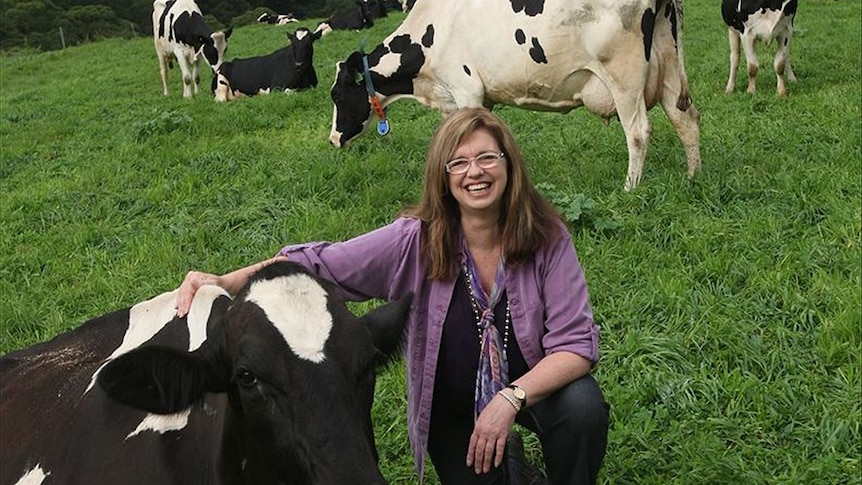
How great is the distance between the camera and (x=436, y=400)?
305 cm

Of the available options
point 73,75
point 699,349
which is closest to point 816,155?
point 699,349

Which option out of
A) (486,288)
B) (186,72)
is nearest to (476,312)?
(486,288)

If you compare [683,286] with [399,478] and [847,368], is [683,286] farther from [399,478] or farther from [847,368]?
[399,478]

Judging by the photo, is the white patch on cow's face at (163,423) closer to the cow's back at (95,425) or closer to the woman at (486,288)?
the cow's back at (95,425)

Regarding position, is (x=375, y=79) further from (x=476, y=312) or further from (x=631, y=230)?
(x=476, y=312)

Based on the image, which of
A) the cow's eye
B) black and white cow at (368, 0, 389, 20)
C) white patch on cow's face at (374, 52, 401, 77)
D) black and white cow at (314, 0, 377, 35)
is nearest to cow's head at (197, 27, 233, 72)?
black and white cow at (314, 0, 377, 35)

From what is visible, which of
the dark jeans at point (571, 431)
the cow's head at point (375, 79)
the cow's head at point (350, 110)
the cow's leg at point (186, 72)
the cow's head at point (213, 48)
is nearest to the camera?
the dark jeans at point (571, 431)

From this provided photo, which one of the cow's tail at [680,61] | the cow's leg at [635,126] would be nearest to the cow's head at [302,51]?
the cow's tail at [680,61]

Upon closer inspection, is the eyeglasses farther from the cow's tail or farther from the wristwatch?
the cow's tail

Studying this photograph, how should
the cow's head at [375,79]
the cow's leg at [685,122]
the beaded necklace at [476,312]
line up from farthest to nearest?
the cow's head at [375,79] < the cow's leg at [685,122] < the beaded necklace at [476,312]

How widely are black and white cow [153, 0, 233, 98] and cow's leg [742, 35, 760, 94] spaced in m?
9.45

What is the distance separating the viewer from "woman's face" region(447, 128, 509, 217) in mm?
2779

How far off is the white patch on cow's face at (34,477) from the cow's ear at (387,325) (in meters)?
1.22

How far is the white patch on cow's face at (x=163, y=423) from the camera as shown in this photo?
8.39ft
